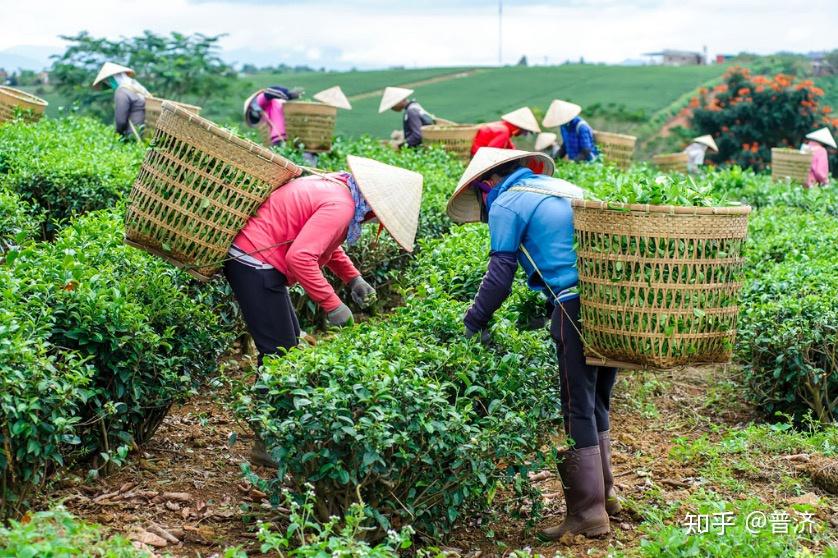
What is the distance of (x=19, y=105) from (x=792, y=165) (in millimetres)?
9011

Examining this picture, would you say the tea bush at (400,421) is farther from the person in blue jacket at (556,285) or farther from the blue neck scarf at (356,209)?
the blue neck scarf at (356,209)

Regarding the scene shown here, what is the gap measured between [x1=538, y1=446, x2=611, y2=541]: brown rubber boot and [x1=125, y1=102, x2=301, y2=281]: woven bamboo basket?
1761 millimetres

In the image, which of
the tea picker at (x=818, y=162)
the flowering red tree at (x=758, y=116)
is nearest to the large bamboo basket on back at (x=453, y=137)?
the tea picker at (x=818, y=162)

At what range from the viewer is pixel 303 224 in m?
4.64

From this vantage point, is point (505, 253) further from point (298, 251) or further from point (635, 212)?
point (298, 251)

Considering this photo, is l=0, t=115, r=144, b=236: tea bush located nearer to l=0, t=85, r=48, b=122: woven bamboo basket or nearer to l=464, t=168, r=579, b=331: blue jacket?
l=0, t=85, r=48, b=122: woven bamboo basket

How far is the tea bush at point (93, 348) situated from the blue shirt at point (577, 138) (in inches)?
289

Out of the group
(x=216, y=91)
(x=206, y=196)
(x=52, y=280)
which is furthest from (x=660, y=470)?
(x=216, y=91)

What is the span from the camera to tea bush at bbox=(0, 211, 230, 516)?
3572mm

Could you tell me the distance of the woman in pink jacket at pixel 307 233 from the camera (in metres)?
4.52

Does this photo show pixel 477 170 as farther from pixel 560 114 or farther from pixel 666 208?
pixel 560 114

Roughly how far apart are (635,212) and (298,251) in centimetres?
149

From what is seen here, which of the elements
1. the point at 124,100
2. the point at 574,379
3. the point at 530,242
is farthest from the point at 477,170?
the point at 124,100

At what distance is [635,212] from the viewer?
382 cm
